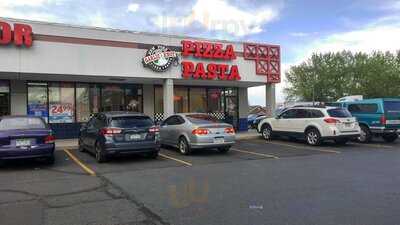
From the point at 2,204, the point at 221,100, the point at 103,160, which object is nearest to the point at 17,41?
the point at 103,160

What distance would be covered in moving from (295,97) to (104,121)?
194 feet

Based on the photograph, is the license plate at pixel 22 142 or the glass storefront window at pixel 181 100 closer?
Result: the license plate at pixel 22 142

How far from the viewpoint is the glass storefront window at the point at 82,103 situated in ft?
70.8

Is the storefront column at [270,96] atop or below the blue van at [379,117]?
atop

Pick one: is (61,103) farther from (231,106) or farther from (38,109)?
(231,106)

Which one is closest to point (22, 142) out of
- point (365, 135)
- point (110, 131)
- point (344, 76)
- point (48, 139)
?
point (48, 139)

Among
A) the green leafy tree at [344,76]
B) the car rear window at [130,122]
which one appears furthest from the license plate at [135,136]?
the green leafy tree at [344,76]

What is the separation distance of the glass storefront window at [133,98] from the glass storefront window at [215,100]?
14.0ft

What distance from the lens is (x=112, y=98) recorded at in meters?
22.7

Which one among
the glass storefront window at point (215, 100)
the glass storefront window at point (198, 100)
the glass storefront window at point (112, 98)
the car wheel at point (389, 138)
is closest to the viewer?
the car wheel at point (389, 138)

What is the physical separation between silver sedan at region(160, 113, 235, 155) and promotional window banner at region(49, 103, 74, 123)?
25.5 ft

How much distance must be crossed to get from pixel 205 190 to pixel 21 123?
6543 mm

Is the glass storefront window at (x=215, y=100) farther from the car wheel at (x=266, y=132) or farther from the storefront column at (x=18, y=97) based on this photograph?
the storefront column at (x=18, y=97)

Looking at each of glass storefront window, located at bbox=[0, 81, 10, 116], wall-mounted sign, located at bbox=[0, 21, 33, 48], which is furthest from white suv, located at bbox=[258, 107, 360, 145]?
glass storefront window, located at bbox=[0, 81, 10, 116]
